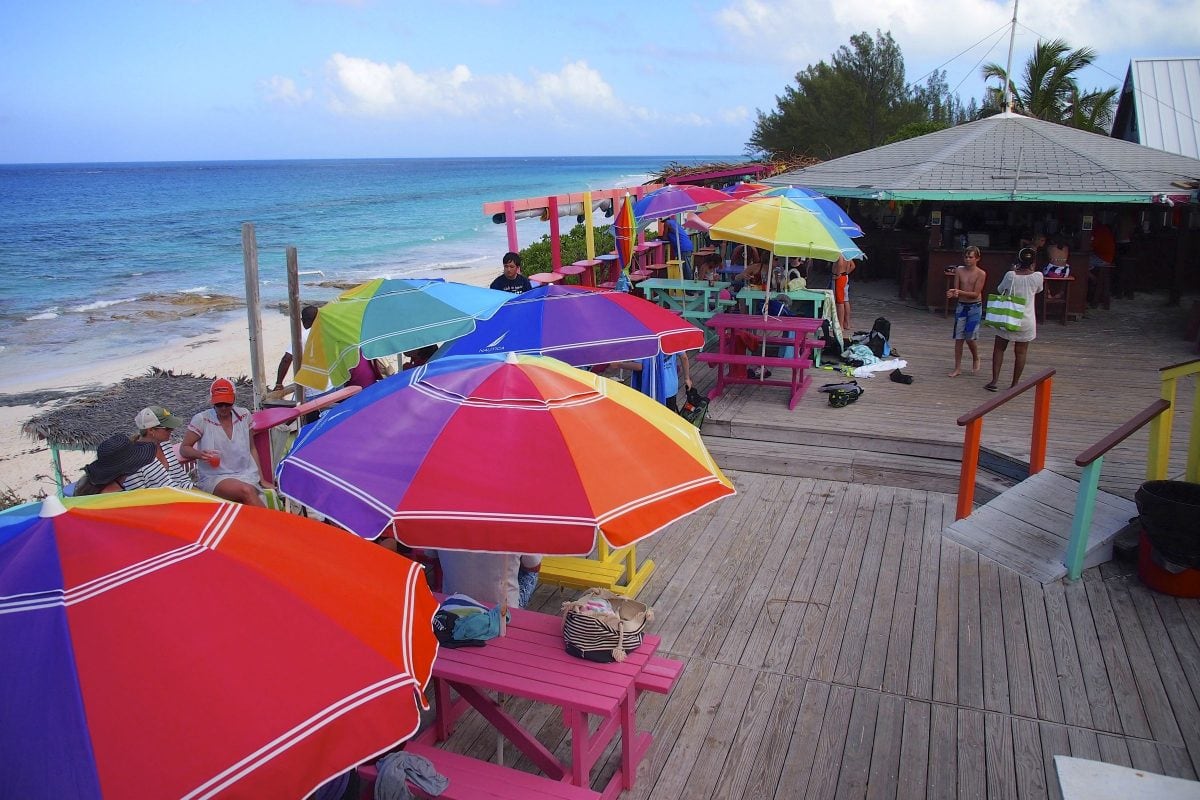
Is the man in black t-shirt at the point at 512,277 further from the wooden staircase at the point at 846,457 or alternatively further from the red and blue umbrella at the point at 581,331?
the red and blue umbrella at the point at 581,331

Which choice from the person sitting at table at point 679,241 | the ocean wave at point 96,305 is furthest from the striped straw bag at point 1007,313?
the ocean wave at point 96,305

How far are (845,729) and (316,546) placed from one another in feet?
9.17

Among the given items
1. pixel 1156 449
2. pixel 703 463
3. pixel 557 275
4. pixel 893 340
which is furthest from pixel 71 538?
pixel 893 340

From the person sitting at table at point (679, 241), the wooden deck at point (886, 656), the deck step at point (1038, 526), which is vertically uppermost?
the person sitting at table at point (679, 241)

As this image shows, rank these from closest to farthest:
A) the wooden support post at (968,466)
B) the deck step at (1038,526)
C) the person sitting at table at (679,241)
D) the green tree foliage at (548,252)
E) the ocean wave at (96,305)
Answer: the deck step at (1038,526) → the wooden support post at (968,466) → the person sitting at table at (679,241) → the green tree foliage at (548,252) → the ocean wave at (96,305)

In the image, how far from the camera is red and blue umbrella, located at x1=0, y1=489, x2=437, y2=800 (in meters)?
1.84

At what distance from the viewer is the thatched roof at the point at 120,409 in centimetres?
968

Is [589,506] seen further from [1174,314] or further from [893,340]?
[1174,314]

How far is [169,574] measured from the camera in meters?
2.20

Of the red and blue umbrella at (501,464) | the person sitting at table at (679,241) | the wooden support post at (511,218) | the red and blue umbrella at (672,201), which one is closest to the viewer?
the red and blue umbrella at (501,464)

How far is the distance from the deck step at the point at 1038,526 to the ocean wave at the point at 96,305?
29.5 meters

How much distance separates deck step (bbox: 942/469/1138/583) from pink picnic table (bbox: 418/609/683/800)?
296 centimetres

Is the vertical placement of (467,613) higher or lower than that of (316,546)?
lower

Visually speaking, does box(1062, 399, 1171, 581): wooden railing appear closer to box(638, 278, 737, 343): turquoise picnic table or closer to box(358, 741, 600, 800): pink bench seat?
box(358, 741, 600, 800): pink bench seat
